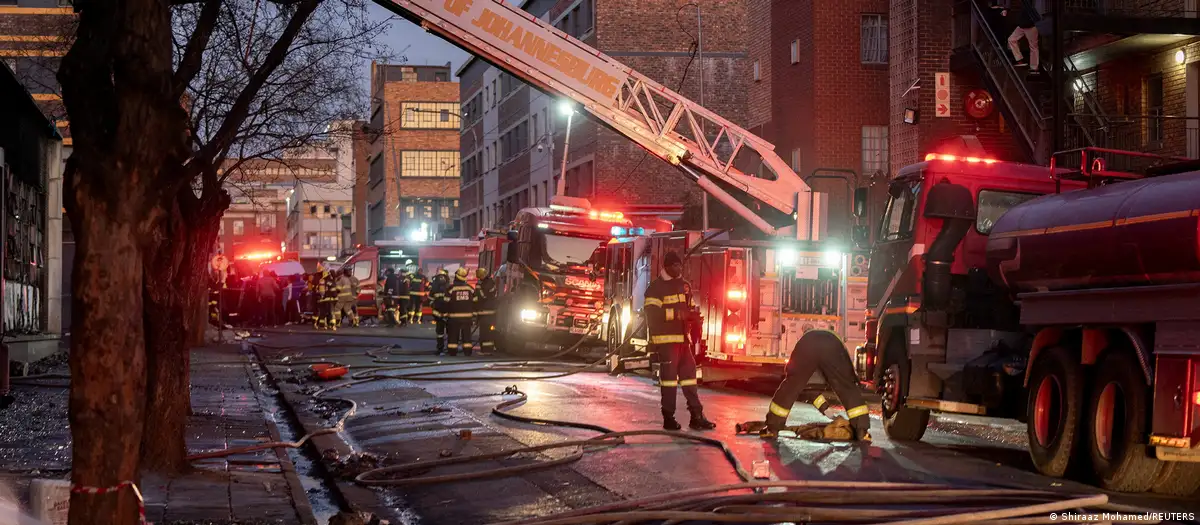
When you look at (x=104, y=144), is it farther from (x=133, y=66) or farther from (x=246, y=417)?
(x=246, y=417)

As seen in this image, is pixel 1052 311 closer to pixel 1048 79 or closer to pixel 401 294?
pixel 1048 79

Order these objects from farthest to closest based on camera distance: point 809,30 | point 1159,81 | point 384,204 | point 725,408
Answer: point 384,204
point 809,30
point 1159,81
point 725,408

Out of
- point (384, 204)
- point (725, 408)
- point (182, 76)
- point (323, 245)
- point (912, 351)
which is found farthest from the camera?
point (323, 245)

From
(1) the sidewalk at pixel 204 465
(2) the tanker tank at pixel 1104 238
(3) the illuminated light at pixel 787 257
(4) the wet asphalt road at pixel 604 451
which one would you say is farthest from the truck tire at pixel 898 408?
(3) the illuminated light at pixel 787 257

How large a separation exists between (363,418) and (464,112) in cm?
7098

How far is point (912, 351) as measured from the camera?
44.7 ft

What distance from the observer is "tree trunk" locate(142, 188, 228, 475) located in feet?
36.3

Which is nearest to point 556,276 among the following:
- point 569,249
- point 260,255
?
point 569,249

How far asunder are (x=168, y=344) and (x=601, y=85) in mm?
11611

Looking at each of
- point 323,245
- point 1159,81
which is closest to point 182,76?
point 1159,81

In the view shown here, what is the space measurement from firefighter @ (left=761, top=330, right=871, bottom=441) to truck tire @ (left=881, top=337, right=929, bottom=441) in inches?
17.4

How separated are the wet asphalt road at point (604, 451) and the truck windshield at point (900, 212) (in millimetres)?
1997

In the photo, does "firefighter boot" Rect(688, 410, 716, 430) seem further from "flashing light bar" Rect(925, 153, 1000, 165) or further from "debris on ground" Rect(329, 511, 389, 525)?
"debris on ground" Rect(329, 511, 389, 525)

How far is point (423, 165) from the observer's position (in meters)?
99.1
